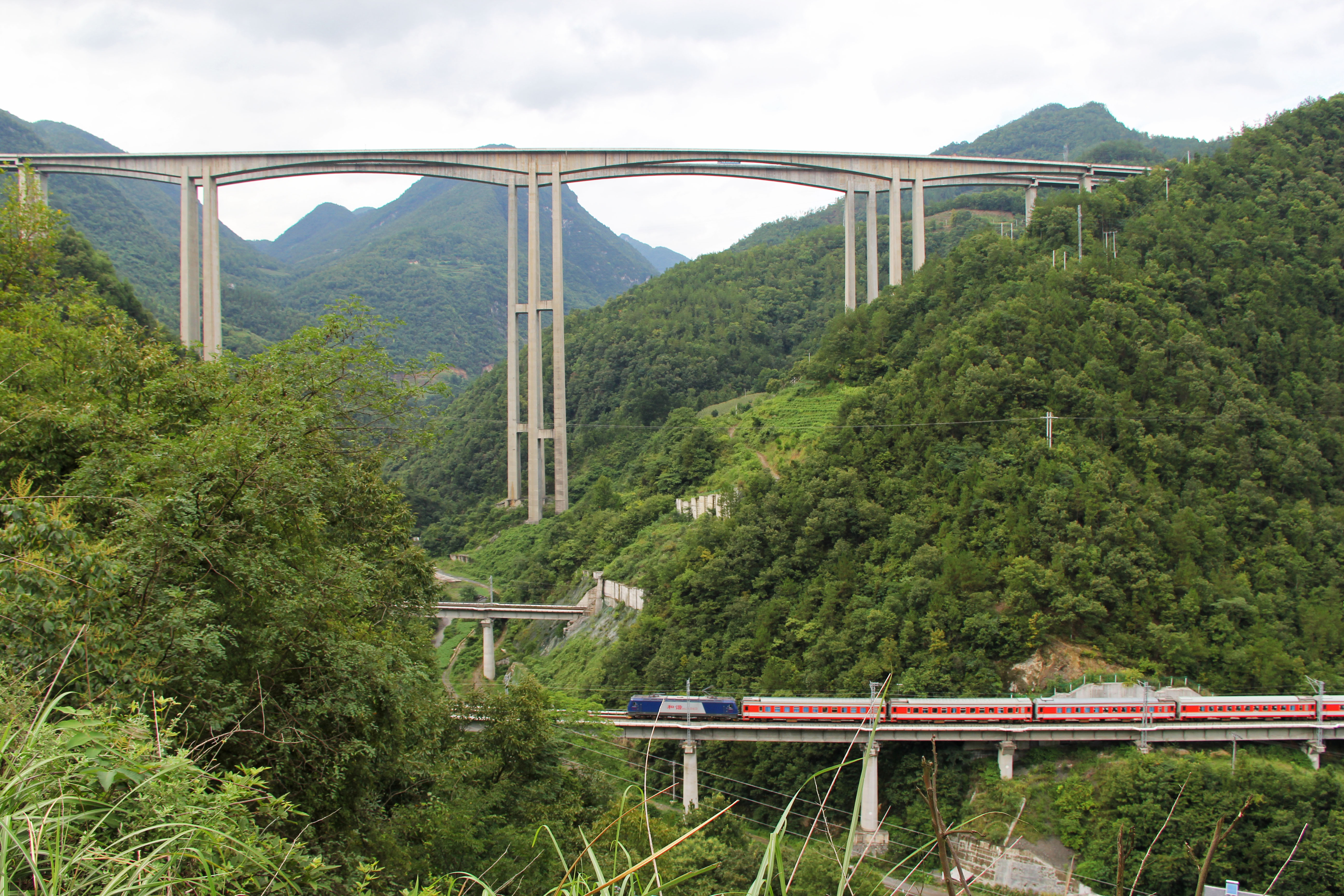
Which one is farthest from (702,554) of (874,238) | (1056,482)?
(874,238)

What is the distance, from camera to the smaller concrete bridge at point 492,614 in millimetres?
36344

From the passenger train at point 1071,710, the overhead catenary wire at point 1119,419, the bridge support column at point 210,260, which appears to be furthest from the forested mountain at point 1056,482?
the bridge support column at point 210,260

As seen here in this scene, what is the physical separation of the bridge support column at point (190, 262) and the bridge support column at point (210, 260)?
274mm

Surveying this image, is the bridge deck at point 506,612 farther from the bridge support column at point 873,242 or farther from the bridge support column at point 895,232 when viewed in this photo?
the bridge support column at point 895,232

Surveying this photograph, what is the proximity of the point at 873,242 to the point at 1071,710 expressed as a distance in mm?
25849

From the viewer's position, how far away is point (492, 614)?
36625mm

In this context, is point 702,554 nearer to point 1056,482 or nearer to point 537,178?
point 1056,482

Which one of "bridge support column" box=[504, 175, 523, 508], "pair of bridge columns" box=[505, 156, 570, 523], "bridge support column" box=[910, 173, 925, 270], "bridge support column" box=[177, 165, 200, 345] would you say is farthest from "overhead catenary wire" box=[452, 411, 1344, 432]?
"bridge support column" box=[177, 165, 200, 345]

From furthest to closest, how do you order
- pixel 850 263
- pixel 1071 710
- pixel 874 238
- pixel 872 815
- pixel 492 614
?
pixel 850 263, pixel 874 238, pixel 492 614, pixel 872 815, pixel 1071 710

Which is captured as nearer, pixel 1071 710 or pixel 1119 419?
pixel 1071 710

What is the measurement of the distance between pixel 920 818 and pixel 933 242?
52.3m

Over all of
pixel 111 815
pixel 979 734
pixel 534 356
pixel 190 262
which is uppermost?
pixel 190 262

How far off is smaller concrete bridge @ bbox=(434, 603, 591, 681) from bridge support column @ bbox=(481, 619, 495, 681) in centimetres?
1

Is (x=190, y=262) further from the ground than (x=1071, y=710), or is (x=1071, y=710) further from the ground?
(x=190, y=262)
